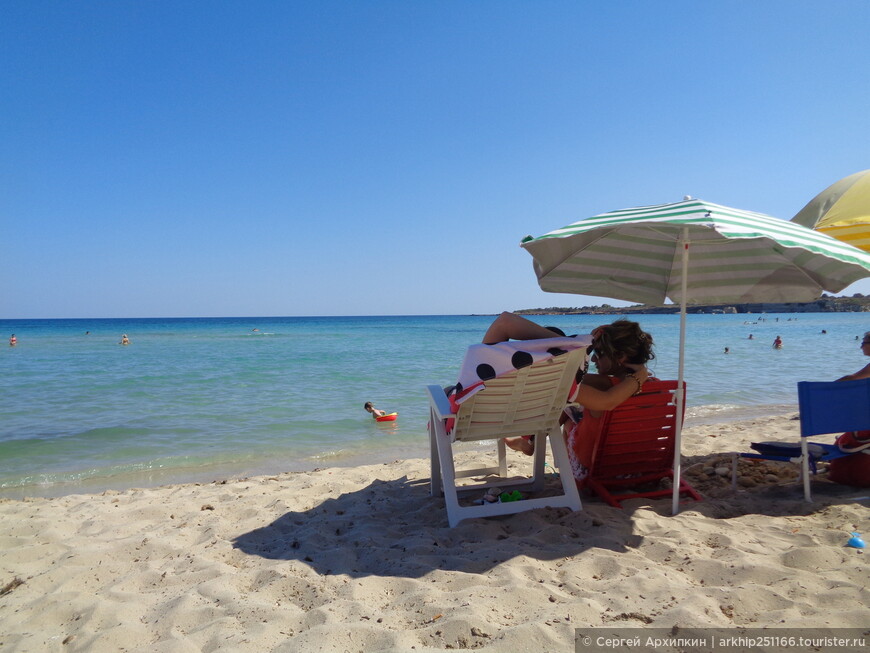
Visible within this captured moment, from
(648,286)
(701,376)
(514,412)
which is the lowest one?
(701,376)

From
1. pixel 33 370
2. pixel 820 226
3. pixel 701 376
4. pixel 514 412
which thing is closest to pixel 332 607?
pixel 514 412

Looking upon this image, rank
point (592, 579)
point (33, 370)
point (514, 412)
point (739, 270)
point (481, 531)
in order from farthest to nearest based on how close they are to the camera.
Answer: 1. point (33, 370)
2. point (739, 270)
3. point (514, 412)
4. point (481, 531)
5. point (592, 579)

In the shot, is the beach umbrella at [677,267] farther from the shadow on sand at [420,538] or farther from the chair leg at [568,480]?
the shadow on sand at [420,538]

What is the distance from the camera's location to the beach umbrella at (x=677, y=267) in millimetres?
3666

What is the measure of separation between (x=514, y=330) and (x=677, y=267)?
2018mm

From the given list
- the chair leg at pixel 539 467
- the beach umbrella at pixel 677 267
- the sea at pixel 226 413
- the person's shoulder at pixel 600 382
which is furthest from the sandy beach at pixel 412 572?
the sea at pixel 226 413

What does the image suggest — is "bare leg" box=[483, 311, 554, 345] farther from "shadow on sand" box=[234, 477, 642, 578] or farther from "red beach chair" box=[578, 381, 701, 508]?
"shadow on sand" box=[234, 477, 642, 578]

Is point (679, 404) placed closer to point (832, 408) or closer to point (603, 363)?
point (603, 363)

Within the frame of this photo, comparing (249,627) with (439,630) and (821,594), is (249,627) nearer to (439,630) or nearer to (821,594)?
(439,630)

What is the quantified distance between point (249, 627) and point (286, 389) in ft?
31.8

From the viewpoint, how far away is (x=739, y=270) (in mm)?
4219

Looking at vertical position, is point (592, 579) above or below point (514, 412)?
below

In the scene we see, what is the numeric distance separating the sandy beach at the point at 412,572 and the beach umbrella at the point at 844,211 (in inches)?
77.0

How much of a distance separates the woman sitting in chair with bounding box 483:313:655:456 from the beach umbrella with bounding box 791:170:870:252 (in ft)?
6.81
